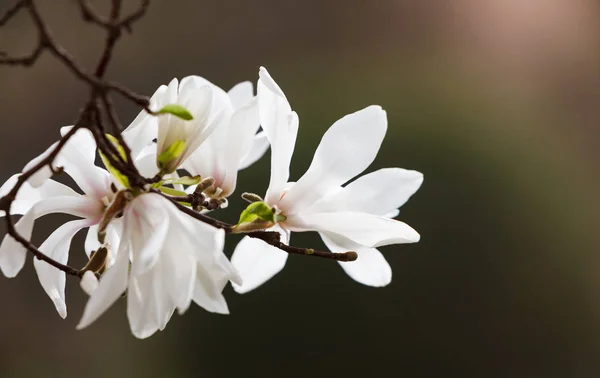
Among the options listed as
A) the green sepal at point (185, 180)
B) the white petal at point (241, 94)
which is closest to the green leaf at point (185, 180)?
the green sepal at point (185, 180)

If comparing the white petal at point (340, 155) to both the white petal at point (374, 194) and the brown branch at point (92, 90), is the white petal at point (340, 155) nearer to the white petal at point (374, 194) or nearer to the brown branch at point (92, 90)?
the white petal at point (374, 194)

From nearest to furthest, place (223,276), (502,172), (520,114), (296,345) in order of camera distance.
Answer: (223,276), (296,345), (502,172), (520,114)

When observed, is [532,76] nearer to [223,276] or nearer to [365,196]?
[365,196]

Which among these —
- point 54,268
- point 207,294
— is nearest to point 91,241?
point 54,268

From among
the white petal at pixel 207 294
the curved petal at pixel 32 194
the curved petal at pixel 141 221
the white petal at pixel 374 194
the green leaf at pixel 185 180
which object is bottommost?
the white petal at pixel 207 294

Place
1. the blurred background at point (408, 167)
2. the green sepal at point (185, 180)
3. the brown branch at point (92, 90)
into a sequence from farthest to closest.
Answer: the blurred background at point (408, 167) → the green sepal at point (185, 180) → the brown branch at point (92, 90)

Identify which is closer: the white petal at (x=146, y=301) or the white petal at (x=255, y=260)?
the white petal at (x=146, y=301)

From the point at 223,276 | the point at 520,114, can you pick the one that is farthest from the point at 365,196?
the point at 520,114

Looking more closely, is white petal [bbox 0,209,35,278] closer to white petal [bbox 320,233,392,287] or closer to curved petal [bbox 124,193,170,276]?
curved petal [bbox 124,193,170,276]

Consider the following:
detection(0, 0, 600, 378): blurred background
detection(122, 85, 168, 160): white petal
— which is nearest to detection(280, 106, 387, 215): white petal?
detection(122, 85, 168, 160): white petal
